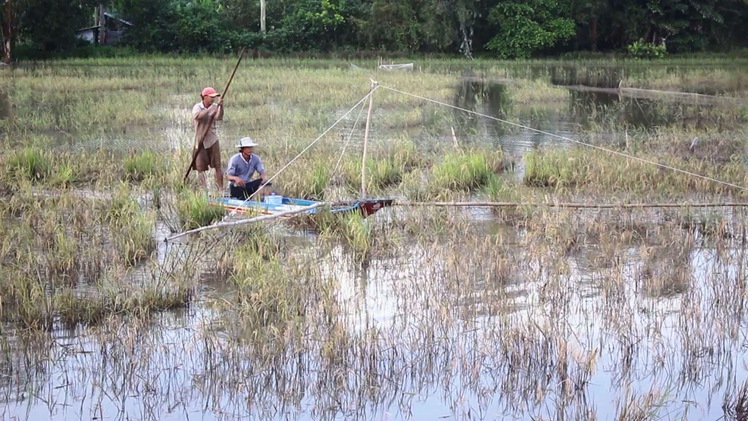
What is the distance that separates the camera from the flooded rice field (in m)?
4.54

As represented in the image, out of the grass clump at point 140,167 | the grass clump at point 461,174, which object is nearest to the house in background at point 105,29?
the grass clump at point 140,167

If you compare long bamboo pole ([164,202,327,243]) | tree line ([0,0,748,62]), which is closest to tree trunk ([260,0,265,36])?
tree line ([0,0,748,62])

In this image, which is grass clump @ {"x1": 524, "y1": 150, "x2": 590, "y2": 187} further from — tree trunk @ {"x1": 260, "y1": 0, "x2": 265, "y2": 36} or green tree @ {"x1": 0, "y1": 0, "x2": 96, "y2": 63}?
tree trunk @ {"x1": 260, "y1": 0, "x2": 265, "y2": 36}

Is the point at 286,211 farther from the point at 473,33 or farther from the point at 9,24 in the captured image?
the point at 473,33

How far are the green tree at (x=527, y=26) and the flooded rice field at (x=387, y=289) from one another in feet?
68.3

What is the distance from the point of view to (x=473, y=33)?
34.8 meters

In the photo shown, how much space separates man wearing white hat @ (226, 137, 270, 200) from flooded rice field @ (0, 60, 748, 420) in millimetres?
483

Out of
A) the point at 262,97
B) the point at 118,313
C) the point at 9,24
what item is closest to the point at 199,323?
the point at 118,313

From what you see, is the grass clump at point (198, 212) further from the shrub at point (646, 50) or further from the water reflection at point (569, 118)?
the shrub at point (646, 50)

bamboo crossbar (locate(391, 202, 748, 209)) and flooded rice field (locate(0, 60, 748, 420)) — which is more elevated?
bamboo crossbar (locate(391, 202, 748, 209))

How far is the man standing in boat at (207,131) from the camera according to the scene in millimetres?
8734

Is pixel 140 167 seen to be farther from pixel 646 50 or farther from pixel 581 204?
pixel 646 50

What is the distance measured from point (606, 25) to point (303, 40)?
1144cm

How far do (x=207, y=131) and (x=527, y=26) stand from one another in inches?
980
